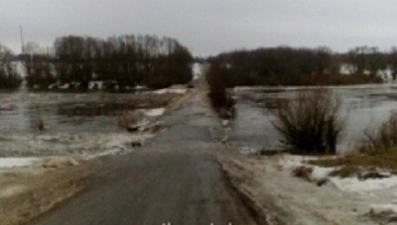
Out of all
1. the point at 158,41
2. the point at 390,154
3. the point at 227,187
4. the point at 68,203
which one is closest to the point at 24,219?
the point at 68,203

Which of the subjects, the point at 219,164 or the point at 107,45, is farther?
the point at 107,45

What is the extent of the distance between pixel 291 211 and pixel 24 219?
5.53 m

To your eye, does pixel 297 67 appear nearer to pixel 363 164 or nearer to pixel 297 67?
pixel 297 67

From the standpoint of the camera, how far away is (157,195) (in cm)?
1259

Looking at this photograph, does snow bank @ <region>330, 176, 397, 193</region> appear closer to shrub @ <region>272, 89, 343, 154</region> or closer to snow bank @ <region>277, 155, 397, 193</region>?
snow bank @ <region>277, 155, 397, 193</region>

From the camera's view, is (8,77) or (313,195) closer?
(313,195)

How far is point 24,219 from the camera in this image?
10.6m

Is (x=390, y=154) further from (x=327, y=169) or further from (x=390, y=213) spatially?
(x=390, y=213)

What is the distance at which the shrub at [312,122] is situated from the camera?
24922 mm

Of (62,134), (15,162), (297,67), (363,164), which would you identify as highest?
(297,67)

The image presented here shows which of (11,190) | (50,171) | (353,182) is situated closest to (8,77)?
(50,171)

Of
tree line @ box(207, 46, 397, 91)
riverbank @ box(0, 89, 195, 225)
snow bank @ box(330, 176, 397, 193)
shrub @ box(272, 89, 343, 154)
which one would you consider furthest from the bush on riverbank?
snow bank @ box(330, 176, 397, 193)

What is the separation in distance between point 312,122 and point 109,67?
102m

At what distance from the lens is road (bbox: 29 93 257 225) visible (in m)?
10.3
